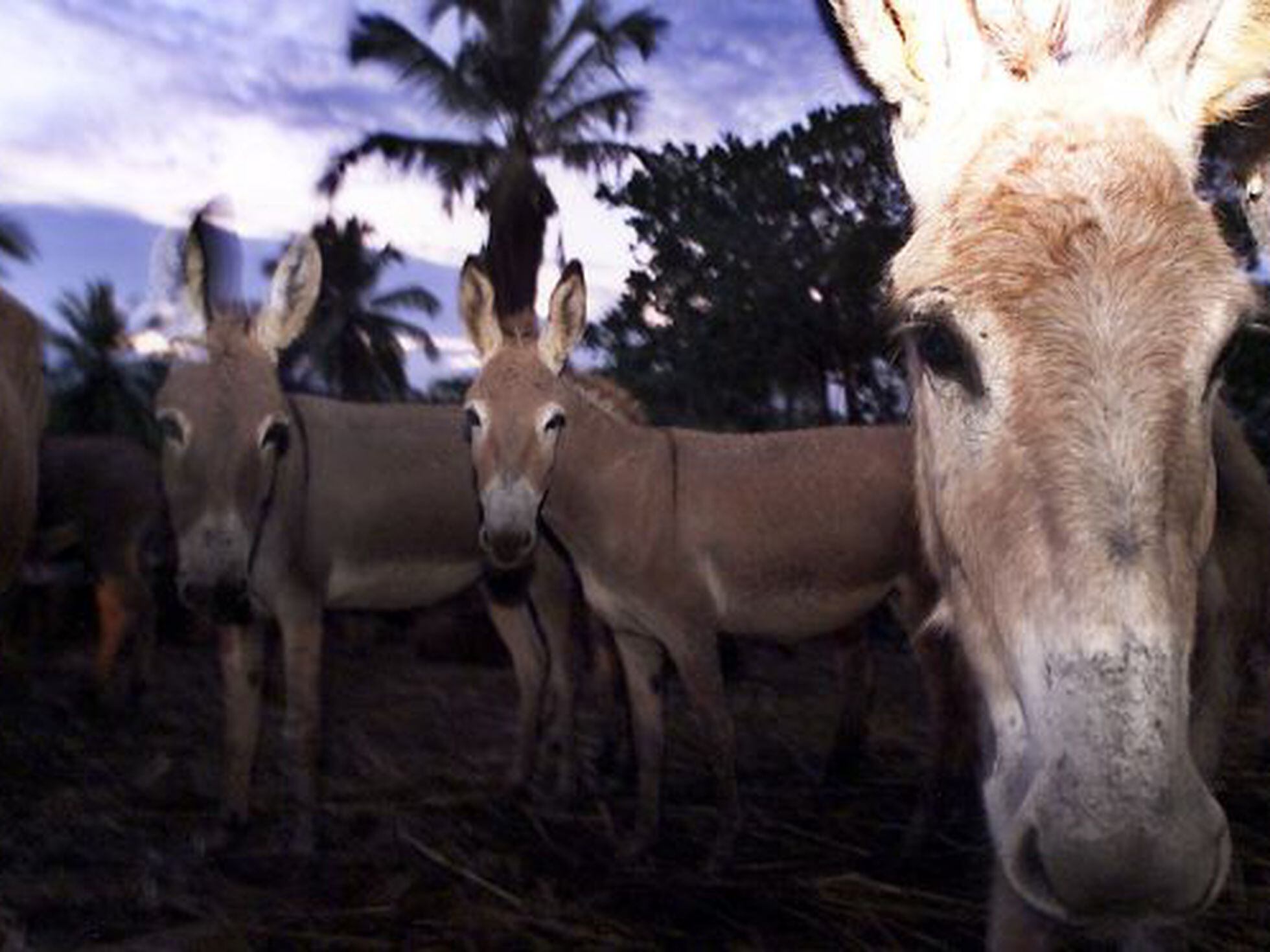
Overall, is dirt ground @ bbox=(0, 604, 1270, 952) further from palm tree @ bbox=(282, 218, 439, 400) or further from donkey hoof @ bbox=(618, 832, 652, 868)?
palm tree @ bbox=(282, 218, 439, 400)

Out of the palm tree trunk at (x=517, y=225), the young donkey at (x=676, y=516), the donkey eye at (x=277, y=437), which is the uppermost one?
the palm tree trunk at (x=517, y=225)

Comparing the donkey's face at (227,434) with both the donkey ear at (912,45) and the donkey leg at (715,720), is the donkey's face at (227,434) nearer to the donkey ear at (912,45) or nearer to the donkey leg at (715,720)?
the donkey leg at (715,720)

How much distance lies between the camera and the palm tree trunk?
85.8 feet

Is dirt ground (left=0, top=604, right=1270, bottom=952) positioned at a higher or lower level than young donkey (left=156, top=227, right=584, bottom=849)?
lower

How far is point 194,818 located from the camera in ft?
20.5

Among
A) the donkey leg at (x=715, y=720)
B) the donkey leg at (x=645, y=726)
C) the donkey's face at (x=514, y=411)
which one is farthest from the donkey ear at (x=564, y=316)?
the donkey leg at (x=715, y=720)

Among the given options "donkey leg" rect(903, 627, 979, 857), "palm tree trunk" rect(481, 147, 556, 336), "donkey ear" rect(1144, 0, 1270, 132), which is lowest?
"donkey leg" rect(903, 627, 979, 857)

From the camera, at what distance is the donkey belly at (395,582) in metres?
7.06

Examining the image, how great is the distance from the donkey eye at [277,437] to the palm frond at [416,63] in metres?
23.3

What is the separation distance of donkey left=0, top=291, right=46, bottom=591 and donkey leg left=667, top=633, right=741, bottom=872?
3.26m

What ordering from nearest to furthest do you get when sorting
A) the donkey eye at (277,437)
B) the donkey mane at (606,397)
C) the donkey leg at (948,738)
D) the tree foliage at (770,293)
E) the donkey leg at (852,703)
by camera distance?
the donkey eye at (277,437)
the donkey leg at (948,738)
the donkey mane at (606,397)
the donkey leg at (852,703)
the tree foliage at (770,293)

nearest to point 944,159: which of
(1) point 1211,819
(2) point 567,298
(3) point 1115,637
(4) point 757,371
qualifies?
(3) point 1115,637

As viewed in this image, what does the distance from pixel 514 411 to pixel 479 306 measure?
1.05 m

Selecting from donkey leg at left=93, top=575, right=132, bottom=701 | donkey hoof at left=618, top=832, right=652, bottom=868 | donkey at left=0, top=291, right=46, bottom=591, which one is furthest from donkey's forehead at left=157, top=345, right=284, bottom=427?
donkey leg at left=93, top=575, right=132, bottom=701
